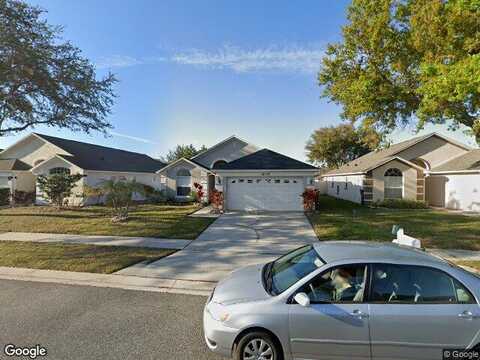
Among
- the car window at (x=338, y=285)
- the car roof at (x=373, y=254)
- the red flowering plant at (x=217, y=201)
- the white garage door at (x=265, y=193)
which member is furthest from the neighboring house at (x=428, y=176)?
the car window at (x=338, y=285)

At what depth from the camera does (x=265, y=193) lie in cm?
1875

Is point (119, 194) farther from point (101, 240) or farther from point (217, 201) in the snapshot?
point (217, 201)

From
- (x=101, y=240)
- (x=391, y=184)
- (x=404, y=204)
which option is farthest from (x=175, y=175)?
(x=404, y=204)

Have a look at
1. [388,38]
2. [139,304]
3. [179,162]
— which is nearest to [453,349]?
[139,304]

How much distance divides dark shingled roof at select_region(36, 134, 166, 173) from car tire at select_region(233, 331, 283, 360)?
850 inches

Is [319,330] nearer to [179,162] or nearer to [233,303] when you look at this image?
[233,303]

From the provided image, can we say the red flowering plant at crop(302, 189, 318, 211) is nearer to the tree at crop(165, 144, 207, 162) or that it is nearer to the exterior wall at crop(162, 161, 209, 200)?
the exterior wall at crop(162, 161, 209, 200)

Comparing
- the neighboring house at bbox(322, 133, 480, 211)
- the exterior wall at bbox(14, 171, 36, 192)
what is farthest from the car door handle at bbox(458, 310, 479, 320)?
the exterior wall at bbox(14, 171, 36, 192)

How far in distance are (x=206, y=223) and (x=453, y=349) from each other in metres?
11.4

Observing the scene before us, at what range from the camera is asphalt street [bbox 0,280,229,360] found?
3945mm

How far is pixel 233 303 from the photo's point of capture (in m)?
3.66

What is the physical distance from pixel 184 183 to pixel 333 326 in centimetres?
2133

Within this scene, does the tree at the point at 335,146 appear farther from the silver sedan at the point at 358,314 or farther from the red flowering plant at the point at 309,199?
the silver sedan at the point at 358,314

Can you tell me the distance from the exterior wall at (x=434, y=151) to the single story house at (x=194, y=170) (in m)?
10.8
